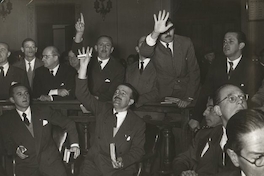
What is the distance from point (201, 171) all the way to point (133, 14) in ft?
9.65

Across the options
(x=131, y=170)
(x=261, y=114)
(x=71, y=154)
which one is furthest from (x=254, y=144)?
(x=71, y=154)

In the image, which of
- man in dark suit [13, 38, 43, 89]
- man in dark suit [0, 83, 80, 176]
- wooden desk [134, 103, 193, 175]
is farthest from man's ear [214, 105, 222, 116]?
man in dark suit [13, 38, 43, 89]

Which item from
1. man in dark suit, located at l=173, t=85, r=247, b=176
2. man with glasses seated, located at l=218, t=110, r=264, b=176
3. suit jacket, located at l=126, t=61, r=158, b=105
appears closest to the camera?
man with glasses seated, located at l=218, t=110, r=264, b=176

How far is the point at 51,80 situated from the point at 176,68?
3.08 feet

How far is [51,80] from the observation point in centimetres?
302

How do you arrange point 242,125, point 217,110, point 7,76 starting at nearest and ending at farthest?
1. point 242,125
2. point 217,110
3. point 7,76

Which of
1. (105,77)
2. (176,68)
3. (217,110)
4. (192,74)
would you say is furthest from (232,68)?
(105,77)

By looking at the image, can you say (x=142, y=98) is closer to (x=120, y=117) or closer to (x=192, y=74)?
(x=192, y=74)

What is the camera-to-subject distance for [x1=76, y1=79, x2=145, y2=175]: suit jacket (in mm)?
2143

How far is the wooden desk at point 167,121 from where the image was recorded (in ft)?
7.29

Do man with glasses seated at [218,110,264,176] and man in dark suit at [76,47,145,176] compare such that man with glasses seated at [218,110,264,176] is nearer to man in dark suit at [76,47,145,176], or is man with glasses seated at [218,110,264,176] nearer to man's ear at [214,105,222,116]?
man's ear at [214,105,222,116]

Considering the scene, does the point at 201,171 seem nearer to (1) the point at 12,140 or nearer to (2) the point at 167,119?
(2) the point at 167,119

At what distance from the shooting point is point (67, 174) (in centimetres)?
227

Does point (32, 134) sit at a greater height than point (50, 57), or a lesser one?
lesser
